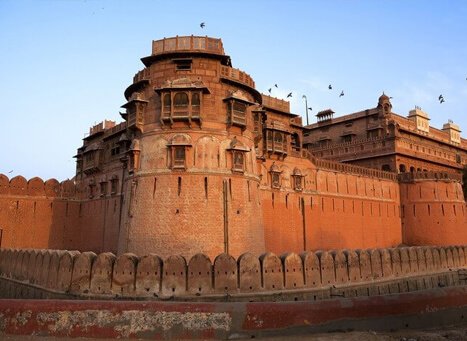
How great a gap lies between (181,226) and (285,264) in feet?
22.3

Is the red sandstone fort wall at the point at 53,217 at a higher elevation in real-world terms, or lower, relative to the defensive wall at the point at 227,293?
higher

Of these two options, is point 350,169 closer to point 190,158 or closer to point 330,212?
point 330,212

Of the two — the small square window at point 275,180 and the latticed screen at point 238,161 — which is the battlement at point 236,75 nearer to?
the latticed screen at point 238,161

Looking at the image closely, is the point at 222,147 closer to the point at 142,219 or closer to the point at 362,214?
the point at 142,219

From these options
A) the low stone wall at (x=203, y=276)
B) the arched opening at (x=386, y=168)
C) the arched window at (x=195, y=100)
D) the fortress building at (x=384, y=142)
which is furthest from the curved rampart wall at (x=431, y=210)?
the arched window at (x=195, y=100)

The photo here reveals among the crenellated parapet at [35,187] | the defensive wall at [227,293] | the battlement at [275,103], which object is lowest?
the defensive wall at [227,293]

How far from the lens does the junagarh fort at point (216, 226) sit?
9.36 m

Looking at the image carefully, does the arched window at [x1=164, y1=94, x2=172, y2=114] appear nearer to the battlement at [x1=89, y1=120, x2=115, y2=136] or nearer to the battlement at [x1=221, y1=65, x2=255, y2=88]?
the battlement at [x1=221, y1=65, x2=255, y2=88]

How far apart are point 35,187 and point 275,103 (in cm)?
2368

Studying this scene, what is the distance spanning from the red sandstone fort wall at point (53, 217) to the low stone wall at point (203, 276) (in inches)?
430

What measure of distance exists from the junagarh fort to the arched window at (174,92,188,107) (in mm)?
136

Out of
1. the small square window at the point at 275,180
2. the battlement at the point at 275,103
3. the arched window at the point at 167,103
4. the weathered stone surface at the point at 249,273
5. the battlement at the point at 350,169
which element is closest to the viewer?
the weathered stone surface at the point at 249,273

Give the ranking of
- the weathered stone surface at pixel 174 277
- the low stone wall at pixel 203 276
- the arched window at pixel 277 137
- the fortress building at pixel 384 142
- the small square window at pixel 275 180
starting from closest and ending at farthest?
the weathered stone surface at pixel 174 277 < the low stone wall at pixel 203 276 < the small square window at pixel 275 180 < the arched window at pixel 277 137 < the fortress building at pixel 384 142

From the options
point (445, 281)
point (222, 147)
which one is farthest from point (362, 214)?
point (222, 147)
